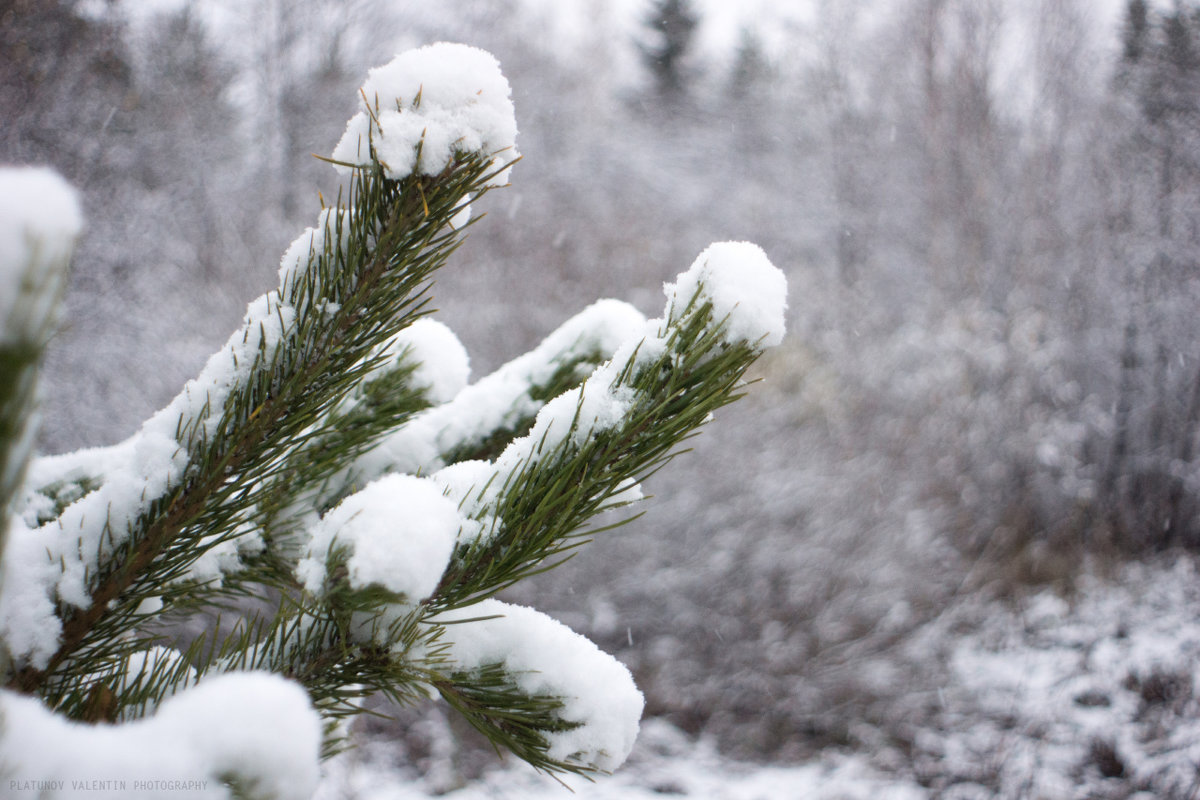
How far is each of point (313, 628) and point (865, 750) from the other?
13.1 ft

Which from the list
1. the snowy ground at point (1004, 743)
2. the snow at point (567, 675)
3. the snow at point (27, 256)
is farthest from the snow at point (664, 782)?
the snow at point (27, 256)

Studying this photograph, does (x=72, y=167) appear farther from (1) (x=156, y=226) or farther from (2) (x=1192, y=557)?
(2) (x=1192, y=557)

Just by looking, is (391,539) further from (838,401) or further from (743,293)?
(838,401)

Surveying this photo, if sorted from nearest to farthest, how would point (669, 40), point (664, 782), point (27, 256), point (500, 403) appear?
point (27, 256) → point (500, 403) → point (664, 782) → point (669, 40)

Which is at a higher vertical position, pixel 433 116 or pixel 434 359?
pixel 433 116

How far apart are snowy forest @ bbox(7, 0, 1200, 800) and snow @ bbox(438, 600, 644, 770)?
7.77 feet

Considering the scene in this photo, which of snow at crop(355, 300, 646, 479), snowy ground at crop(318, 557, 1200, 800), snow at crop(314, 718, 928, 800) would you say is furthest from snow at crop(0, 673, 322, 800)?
snow at crop(314, 718, 928, 800)

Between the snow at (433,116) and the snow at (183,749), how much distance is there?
39 cm

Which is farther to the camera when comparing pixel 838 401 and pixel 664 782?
pixel 838 401

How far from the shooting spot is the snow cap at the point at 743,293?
21.2 inches

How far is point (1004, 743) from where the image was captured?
3.62 metres

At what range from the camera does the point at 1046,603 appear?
15.5ft

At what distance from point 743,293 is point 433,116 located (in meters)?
0.29

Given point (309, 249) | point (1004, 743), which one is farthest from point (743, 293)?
point (1004, 743)
